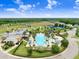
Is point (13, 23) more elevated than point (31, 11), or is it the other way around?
point (31, 11)

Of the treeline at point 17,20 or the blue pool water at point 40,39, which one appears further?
the treeline at point 17,20

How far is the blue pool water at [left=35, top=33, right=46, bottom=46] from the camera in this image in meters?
2.93

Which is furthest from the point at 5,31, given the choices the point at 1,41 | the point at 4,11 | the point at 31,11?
the point at 31,11

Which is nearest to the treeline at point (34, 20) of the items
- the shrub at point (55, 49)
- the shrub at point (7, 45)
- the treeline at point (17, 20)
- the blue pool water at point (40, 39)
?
the treeline at point (17, 20)

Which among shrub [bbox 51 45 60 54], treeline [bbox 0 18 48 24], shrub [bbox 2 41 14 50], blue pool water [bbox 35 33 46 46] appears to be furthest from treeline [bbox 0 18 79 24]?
shrub [bbox 51 45 60 54]

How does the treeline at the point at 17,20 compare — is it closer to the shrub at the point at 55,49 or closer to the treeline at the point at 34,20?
the treeline at the point at 34,20

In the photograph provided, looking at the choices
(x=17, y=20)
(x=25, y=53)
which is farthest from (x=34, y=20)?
(x=25, y=53)

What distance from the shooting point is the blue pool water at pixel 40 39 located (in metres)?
2.93

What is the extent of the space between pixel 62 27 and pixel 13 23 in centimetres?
106

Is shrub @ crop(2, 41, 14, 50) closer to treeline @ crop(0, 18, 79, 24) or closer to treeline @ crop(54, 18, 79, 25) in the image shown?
treeline @ crop(0, 18, 79, 24)

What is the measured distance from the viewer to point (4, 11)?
3.00 meters

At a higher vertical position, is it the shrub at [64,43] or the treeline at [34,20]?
the treeline at [34,20]

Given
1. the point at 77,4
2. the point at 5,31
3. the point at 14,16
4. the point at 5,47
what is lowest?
the point at 5,47

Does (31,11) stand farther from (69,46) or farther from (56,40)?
(69,46)
